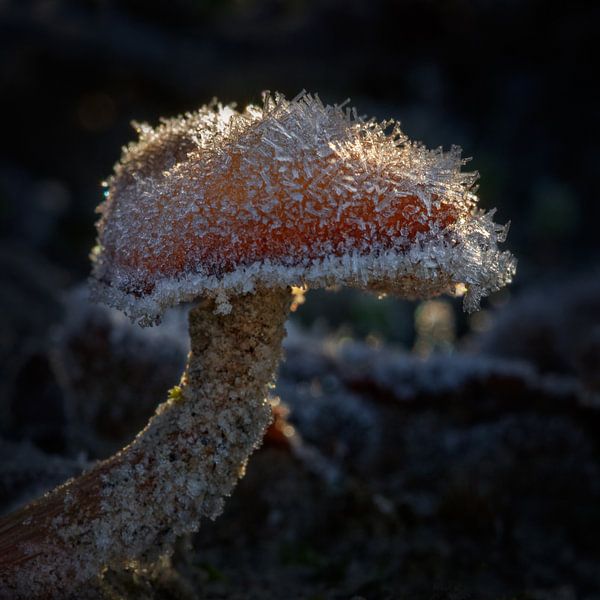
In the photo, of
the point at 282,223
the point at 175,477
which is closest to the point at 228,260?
the point at 282,223

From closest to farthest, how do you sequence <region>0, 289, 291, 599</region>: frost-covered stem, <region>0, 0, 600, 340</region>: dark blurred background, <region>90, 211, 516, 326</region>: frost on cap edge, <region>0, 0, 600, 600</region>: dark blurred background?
<region>90, 211, 516, 326</region>: frost on cap edge, <region>0, 289, 291, 599</region>: frost-covered stem, <region>0, 0, 600, 600</region>: dark blurred background, <region>0, 0, 600, 340</region>: dark blurred background

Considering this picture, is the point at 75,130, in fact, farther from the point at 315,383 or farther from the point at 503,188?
the point at 315,383

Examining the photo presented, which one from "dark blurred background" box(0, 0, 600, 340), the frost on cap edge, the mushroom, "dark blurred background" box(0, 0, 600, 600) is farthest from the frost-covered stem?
"dark blurred background" box(0, 0, 600, 340)

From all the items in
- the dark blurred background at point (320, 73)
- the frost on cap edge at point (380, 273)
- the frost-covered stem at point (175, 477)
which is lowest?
the frost-covered stem at point (175, 477)

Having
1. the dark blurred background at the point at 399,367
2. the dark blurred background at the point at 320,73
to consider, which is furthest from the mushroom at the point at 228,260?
the dark blurred background at the point at 320,73

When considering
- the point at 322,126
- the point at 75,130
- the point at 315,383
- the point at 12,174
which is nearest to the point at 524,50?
the point at 75,130

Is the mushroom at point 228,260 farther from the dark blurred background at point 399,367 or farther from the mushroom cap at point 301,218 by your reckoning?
the dark blurred background at point 399,367

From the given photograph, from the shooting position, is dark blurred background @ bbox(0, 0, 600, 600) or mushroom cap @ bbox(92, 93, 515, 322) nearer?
mushroom cap @ bbox(92, 93, 515, 322)

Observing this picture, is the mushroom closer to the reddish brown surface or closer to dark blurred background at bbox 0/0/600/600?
the reddish brown surface
